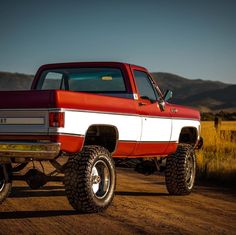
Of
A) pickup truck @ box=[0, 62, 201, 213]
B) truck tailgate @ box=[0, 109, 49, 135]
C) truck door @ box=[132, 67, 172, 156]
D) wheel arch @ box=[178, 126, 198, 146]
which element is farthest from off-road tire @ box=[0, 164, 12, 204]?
wheel arch @ box=[178, 126, 198, 146]

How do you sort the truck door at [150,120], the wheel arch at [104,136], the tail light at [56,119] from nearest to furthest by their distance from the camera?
1. the tail light at [56,119]
2. the wheel arch at [104,136]
3. the truck door at [150,120]

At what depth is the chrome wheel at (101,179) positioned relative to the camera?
22.7 ft

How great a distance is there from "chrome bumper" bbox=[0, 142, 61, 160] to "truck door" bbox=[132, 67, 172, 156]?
1.95 metres

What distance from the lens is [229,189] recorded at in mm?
10453

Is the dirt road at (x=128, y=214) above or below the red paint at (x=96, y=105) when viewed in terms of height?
below

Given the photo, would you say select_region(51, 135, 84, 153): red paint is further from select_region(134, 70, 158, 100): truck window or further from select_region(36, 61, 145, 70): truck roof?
select_region(36, 61, 145, 70): truck roof

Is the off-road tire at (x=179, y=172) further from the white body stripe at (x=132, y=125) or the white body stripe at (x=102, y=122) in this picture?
the white body stripe at (x=102, y=122)

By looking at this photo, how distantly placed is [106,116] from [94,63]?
1858mm

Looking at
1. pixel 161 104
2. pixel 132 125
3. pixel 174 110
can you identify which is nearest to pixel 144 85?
pixel 161 104

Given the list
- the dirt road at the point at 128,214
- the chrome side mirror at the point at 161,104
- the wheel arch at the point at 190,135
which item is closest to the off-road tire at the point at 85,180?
the dirt road at the point at 128,214

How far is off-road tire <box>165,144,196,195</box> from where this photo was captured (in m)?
9.10

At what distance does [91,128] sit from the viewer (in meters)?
7.57

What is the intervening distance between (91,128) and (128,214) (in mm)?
1367

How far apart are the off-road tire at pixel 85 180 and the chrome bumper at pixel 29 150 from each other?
408 millimetres
